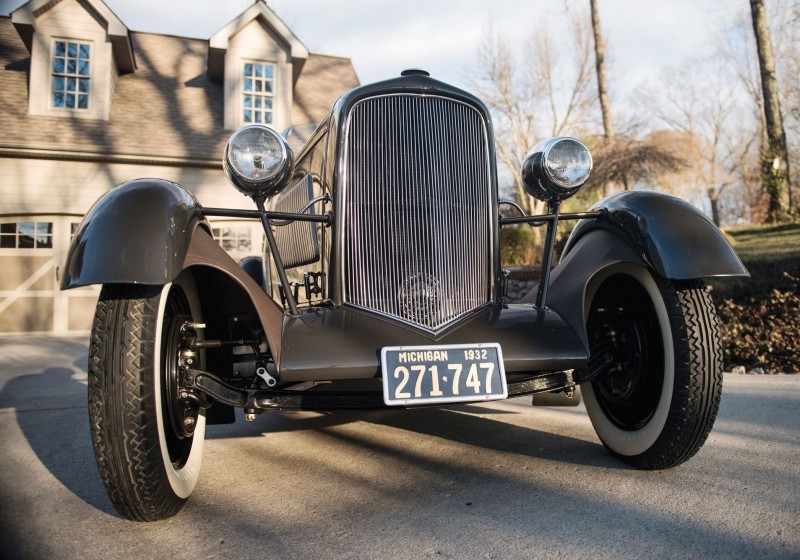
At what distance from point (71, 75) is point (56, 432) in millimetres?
9529

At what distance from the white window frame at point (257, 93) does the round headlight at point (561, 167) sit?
32.1 feet

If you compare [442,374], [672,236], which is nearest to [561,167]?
[672,236]

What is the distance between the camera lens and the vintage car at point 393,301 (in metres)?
1.97

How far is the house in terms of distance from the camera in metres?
10.1

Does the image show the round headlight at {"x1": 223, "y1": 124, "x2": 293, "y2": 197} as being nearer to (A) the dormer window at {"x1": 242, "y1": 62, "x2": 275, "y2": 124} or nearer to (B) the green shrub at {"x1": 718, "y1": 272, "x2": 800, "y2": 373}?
(B) the green shrub at {"x1": 718, "y1": 272, "x2": 800, "y2": 373}

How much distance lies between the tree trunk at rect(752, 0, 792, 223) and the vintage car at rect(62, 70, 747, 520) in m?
12.1

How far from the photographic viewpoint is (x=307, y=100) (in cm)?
1266

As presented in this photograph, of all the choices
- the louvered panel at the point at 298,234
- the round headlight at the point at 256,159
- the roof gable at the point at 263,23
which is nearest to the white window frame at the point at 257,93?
the roof gable at the point at 263,23

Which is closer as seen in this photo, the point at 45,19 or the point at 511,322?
the point at 511,322

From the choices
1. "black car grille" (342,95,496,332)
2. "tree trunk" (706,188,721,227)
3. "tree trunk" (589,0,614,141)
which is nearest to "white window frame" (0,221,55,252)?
"black car grille" (342,95,496,332)

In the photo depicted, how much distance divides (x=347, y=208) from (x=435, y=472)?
1.20 m

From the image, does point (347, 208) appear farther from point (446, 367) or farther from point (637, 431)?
point (637, 431)

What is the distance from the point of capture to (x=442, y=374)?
2.08 m

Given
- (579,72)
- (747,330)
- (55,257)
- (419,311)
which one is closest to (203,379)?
(419,311)
